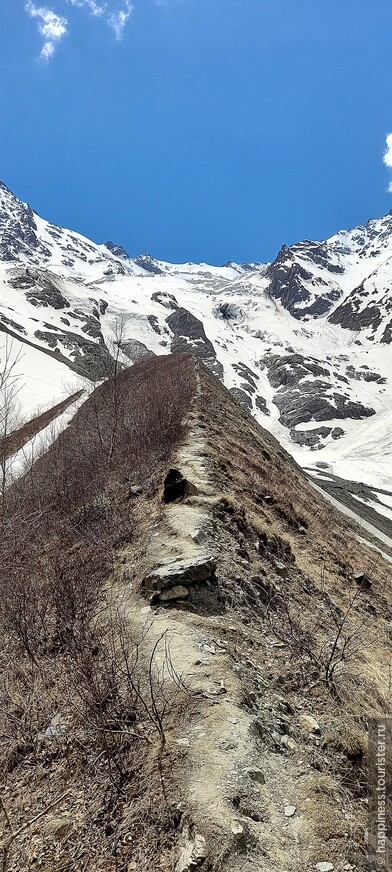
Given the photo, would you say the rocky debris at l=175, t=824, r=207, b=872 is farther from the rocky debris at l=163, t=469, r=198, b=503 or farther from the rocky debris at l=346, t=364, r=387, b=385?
the rocky debris at l=346, t=364, r=387, b=385

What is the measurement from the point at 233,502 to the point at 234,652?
444cm

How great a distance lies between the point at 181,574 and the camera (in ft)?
20.7

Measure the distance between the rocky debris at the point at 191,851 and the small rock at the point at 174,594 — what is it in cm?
301

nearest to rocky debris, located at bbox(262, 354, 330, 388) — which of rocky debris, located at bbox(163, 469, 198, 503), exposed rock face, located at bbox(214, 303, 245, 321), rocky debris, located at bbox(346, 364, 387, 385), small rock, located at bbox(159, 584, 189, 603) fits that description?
rocky debris, located at bbox(346, 364, 387, 385)

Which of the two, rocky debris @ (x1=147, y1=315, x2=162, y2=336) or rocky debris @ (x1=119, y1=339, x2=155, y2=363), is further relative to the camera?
rocky debris @ (x1=147, y1=315, x2=162, y2=336)

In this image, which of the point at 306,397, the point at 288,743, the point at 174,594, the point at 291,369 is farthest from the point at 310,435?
the point at 288,743

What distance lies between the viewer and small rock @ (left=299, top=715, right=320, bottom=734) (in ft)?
14.3

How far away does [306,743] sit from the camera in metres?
4.21

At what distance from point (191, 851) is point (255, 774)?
0.82 meters

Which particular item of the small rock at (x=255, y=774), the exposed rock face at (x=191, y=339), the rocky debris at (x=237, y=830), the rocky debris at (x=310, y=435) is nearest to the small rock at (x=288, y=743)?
the small rock at (x=255, y=774)

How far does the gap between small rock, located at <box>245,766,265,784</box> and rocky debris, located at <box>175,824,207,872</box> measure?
25.6 inches

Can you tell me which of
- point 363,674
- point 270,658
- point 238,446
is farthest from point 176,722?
point 238,446

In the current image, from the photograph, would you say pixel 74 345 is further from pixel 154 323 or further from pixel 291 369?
pixel 291 369

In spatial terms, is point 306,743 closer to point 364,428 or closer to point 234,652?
point 234,652
